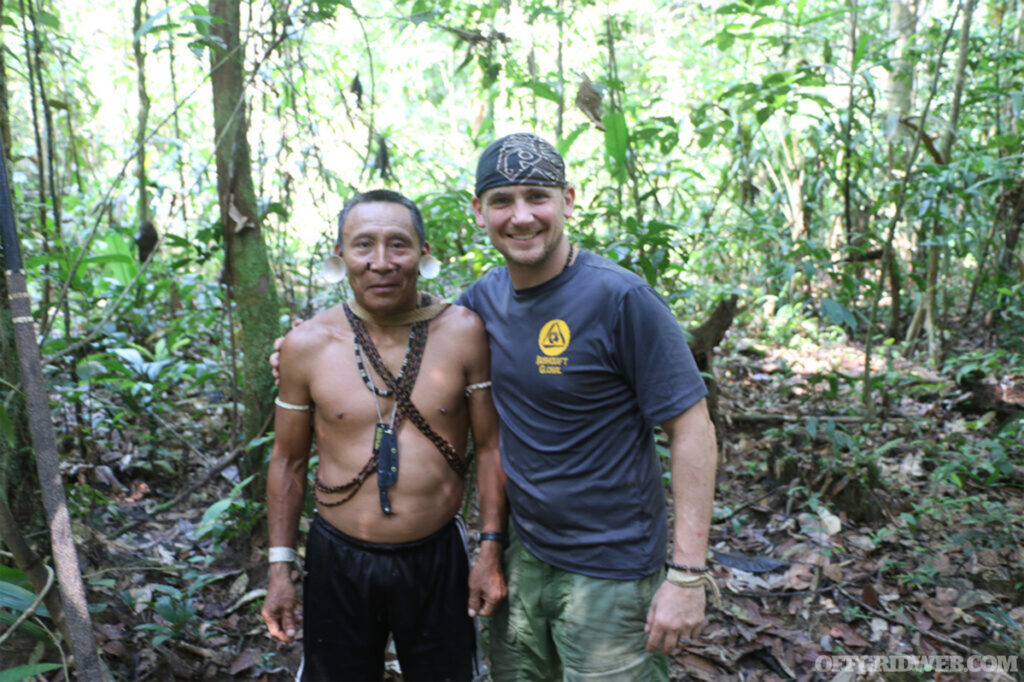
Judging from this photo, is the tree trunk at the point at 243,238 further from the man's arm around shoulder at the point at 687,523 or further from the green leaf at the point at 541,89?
the man's arm around shoulder at the point at 687,523

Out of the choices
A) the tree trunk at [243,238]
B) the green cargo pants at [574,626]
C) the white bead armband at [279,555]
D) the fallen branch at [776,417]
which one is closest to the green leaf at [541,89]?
→ the tree trunk at [243,238]

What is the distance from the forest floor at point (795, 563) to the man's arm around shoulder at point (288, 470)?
591mm

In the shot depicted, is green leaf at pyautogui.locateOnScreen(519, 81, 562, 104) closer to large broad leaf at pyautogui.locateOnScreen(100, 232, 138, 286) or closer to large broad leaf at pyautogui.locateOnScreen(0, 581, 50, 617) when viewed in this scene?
large broad leaf at pyautogui.locateOnScreen(100, 232, 138, 286)

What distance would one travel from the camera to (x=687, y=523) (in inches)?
74.2

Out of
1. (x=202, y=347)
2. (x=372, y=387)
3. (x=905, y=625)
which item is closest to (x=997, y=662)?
(x=905, y=625)

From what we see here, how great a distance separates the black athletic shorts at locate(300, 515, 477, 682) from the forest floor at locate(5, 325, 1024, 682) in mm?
734

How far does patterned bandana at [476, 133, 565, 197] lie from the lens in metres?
1.98

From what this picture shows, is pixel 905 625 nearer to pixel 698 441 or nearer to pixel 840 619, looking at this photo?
pixel 840 619

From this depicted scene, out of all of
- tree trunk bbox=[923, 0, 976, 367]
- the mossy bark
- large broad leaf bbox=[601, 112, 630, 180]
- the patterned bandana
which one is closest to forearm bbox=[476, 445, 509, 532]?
the patterned bandana

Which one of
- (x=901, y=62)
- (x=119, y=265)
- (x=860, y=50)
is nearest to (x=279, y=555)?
(x=119, y=265)

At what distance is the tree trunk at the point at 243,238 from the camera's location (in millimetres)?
3131

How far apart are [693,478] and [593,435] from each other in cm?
30

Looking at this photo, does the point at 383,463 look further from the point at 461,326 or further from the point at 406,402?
the point at 461,326

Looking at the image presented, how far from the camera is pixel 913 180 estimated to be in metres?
5.38
